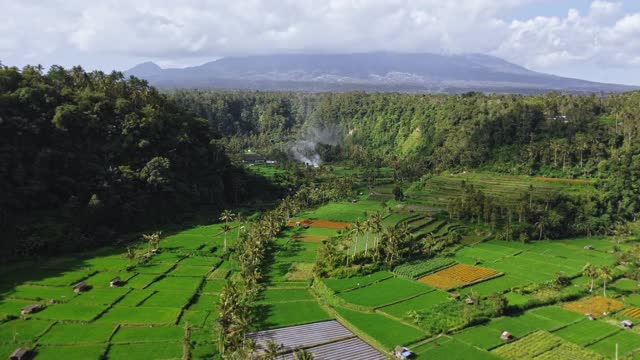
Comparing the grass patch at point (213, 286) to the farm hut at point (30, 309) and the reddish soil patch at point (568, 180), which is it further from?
the reddish soil patch at point (568, 180)

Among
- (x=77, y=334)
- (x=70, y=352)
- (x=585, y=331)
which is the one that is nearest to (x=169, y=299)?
(x=77, y=334)

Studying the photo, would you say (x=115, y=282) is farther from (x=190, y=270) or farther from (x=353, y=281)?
(x=353, y=281)

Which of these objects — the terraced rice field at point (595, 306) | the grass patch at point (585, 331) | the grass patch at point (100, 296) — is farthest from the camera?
the terraced rice field at point (595, 306)

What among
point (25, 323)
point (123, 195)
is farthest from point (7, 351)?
point (123, 195)

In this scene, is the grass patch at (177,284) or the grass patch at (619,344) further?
the grass patch at (177,284)

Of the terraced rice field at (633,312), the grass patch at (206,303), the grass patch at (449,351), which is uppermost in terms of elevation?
the grass patch at (206,303)

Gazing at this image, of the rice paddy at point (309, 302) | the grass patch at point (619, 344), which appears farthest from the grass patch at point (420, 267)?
the grass patch at point (619, 344)

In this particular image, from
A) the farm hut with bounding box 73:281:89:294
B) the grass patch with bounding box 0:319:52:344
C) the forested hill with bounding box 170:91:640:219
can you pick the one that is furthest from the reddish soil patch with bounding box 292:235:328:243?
the forested hill with bounding box 170:91:640:219
